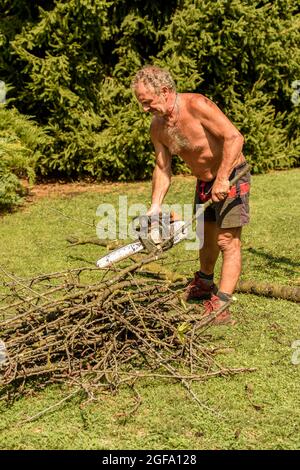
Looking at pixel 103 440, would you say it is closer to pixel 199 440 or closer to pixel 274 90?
pixel 199 440

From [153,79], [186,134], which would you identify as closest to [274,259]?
[186,134]

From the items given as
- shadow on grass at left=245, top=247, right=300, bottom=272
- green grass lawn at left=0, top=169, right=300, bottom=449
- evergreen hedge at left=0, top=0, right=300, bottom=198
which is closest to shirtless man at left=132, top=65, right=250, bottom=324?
green grass lawn at left=0, top=169, right=300, bottom=449

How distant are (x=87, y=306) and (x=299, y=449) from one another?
4.86 feet

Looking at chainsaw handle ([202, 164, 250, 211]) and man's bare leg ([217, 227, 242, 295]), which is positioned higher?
chainsaw handle ([202, 164, 250, 211])

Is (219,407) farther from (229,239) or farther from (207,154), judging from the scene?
(207,154)

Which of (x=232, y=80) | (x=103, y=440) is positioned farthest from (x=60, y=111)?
(x=103, y=440)

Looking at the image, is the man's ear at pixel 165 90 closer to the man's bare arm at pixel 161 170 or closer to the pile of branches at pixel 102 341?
the man's bare arm at pixel 161 170

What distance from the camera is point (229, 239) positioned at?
16.9 feet

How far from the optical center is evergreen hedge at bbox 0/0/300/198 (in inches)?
414

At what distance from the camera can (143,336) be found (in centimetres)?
446

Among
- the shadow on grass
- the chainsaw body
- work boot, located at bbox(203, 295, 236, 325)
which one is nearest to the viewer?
the chainsaw body

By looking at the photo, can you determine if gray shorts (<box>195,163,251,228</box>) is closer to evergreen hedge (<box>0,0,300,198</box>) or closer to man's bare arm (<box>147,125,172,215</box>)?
man's bare arm (<box>147,125,172,215</box>)

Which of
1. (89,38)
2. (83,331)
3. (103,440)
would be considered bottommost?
(103,440)

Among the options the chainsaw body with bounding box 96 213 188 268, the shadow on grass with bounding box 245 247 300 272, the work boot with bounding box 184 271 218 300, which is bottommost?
the shadow on grass with bounding box 245 247 300 272
